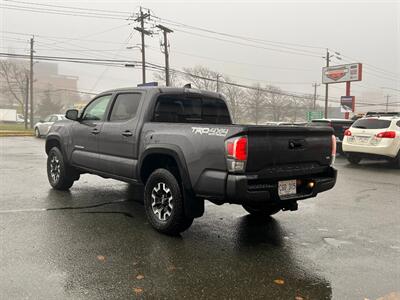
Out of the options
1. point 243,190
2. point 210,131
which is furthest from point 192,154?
point 243,190

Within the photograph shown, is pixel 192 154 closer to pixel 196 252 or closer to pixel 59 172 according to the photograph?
pixel 196 252

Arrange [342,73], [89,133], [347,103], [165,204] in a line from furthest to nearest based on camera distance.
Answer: [342,73]
[347,103]
[89,133]
[165,204]

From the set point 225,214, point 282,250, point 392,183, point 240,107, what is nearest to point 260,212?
point 225,214

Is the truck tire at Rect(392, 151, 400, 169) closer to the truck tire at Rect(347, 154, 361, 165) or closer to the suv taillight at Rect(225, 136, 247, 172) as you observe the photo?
the truck tire at Rect(347, 154, 361, 165)

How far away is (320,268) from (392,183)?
6.55 metres

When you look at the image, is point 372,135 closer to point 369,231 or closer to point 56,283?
point 369,231

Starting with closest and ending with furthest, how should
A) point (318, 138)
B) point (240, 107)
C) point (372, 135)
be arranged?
point (318, 138)
point (372, 135)
point (240, 107)

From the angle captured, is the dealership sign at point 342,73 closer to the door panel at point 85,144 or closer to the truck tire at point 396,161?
the truck tire at point 396,161

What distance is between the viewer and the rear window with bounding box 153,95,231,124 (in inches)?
222

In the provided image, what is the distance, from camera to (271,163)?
174 inches

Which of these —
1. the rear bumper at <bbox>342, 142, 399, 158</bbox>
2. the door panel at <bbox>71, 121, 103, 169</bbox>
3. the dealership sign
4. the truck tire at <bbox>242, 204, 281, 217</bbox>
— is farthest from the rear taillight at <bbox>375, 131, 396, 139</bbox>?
the dealership sign

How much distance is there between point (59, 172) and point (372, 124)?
9.31m

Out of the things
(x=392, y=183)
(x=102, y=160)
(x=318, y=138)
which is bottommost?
(x=392, y=183)

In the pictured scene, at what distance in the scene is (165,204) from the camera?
5.06m
